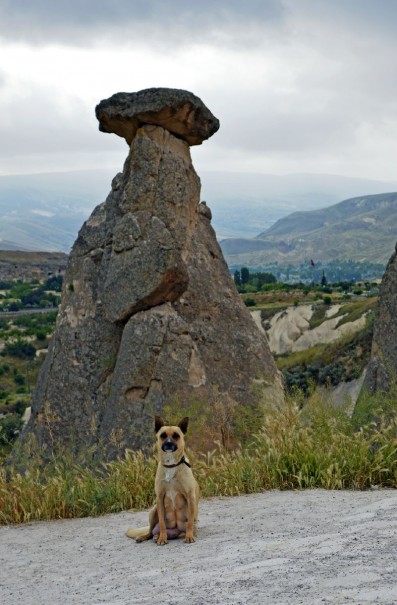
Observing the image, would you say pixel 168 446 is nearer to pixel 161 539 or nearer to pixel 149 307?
pixel 161 539

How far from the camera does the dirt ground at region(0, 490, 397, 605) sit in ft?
16.9

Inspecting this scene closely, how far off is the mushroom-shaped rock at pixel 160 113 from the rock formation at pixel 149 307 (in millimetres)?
21

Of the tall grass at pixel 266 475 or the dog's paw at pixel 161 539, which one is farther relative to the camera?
the tall grass at pixel 266 475

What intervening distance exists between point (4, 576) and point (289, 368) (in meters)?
36.8

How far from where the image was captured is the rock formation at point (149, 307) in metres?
13.4

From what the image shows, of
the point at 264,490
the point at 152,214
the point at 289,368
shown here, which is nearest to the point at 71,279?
the point at 152,214

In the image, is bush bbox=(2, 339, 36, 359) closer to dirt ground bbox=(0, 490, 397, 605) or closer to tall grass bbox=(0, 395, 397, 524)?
tall grass bbox=(0, 395, 397, 524)

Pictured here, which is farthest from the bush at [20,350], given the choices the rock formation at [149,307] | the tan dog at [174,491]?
the tan dog at [174,491]

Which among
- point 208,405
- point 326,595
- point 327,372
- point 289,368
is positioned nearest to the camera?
point 326,595

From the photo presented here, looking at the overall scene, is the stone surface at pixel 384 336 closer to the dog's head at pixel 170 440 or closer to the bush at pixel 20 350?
the dog's head at pixel 170 440

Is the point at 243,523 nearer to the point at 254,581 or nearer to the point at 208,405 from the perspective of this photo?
the point at 254,581

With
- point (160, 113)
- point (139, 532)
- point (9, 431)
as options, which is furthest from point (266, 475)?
point (9, 431)

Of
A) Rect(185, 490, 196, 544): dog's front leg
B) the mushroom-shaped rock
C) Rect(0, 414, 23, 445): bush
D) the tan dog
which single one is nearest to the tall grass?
Rect(0, 414, 23, 445): bush

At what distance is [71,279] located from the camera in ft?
51.2
